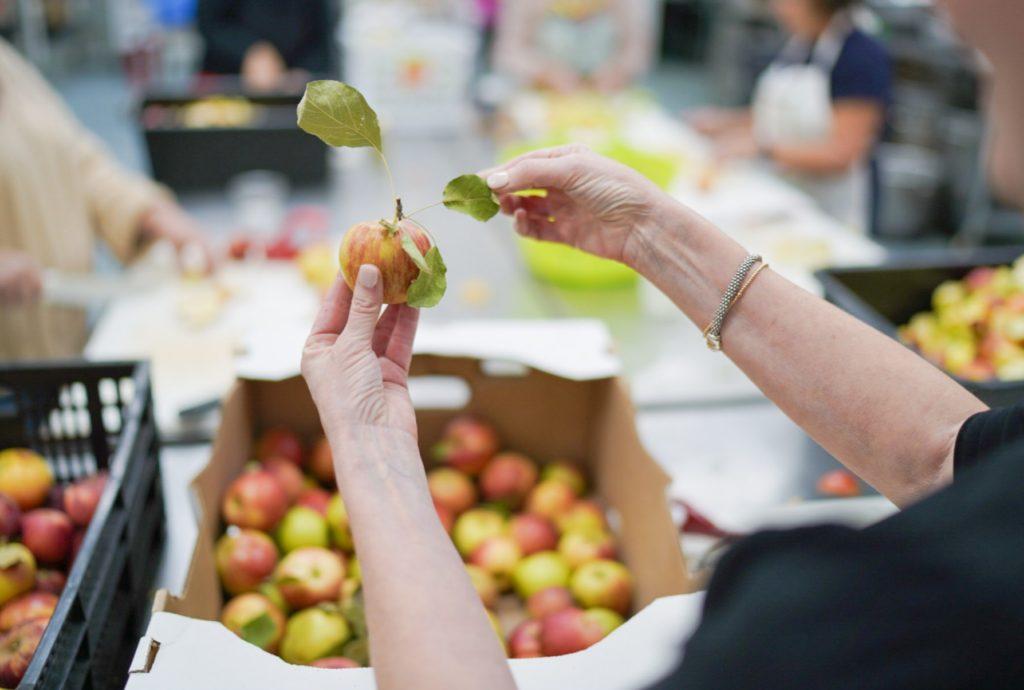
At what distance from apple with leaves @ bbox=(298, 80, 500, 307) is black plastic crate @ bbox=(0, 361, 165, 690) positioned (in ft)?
1.37

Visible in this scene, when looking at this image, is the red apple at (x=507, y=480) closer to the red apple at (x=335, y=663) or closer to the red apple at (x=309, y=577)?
the red apple at (x=309, y=577)

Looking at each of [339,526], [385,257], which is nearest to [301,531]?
[339,526]

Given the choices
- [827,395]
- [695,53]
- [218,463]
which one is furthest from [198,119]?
[695,53]

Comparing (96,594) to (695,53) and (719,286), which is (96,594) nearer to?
(719,286)

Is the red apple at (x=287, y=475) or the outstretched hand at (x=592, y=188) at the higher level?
the outstretched hand at (x=592, y=188)

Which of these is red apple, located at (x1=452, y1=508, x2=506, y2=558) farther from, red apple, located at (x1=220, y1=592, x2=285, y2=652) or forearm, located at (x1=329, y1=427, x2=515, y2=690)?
forearm, located at (x1=329, y1=427, x2=515, y2=690)

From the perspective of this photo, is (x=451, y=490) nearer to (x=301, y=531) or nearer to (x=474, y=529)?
(x=474, y=529)

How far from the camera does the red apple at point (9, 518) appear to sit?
3.78 ft

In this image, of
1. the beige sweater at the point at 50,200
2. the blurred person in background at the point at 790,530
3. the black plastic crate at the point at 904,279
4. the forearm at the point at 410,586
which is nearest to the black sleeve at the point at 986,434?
the blurred person in background at the point at 790,530

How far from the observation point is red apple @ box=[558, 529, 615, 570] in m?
1.32

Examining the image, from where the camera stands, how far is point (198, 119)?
119 inches

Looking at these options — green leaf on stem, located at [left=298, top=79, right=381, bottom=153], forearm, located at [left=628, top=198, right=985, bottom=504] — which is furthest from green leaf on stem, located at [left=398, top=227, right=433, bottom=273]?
forearm, located at [left=628, top=198, right=985, bottom=504]

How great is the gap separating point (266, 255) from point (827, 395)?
5.93 ft

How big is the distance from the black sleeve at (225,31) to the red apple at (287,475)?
2.91m
